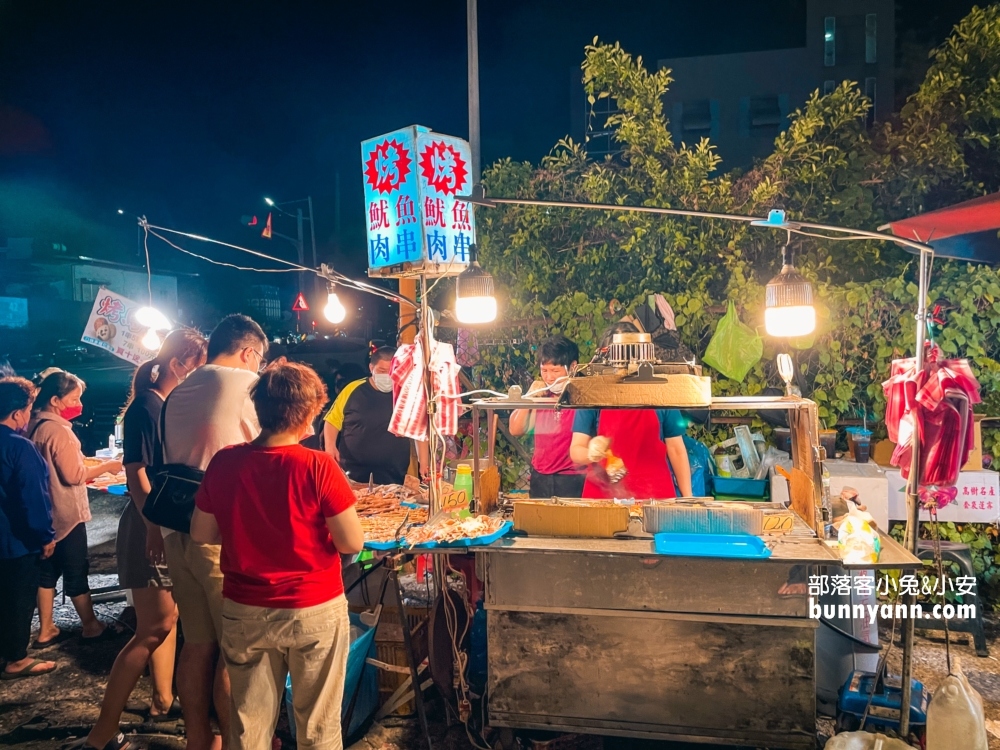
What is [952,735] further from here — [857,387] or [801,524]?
[857,387]

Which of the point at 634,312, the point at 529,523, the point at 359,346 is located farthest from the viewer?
the point at 359,346

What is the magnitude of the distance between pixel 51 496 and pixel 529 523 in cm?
384

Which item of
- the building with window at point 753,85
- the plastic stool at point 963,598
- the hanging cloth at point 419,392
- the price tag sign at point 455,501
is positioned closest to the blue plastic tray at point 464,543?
the price tag sign at point 455,501

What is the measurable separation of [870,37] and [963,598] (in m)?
19.7

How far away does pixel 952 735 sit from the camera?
317 cm

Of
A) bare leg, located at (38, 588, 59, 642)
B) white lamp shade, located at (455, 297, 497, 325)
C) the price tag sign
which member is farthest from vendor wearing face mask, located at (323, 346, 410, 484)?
bare leg, located at (38, 588, 59, 642)

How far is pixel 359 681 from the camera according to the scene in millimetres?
3797

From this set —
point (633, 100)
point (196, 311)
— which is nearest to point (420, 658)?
Answer: point (633, 100)

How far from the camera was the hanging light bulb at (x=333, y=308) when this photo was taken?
24.1 ft

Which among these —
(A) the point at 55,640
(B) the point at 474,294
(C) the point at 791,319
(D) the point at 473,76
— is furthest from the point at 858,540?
(A) the point at 55,640

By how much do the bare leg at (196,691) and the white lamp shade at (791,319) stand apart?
3.66 meters

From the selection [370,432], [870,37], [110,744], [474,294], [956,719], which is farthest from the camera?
[870,37]

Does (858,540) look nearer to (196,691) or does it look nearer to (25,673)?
(196,691)

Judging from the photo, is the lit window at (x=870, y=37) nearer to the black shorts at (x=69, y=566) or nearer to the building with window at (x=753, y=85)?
the building with window at (x=753, y=85)
